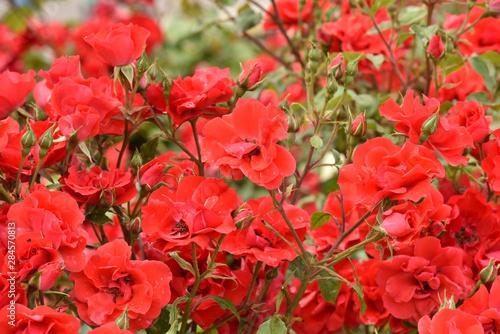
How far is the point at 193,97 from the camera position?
2.26 feet

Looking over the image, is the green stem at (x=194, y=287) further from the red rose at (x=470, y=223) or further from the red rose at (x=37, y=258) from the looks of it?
the red rose at (x=470, y=223)

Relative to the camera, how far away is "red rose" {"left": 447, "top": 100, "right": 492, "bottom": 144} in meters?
0.70

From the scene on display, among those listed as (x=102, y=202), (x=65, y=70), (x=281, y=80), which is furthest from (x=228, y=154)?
(x=281, y=80)

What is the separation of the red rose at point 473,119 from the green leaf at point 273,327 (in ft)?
0.98

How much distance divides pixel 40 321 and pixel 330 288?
1.14 ft

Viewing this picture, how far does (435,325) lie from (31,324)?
36cm

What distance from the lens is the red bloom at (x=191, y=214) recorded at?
0.58m

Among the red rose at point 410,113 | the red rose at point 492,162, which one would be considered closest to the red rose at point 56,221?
the red rose at point 410,113

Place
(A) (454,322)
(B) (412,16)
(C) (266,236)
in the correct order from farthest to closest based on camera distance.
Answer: (B) (412,16), (C) (266,236), (A) (454,322)

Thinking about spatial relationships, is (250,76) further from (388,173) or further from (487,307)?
(487,307)

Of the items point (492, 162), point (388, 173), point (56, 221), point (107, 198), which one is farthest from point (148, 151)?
point (492, 162)

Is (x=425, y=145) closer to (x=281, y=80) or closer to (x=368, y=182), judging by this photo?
(x=368, y=182)

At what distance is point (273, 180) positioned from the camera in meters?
0.58

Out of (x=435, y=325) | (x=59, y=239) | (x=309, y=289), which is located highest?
(x=59, y=239)
